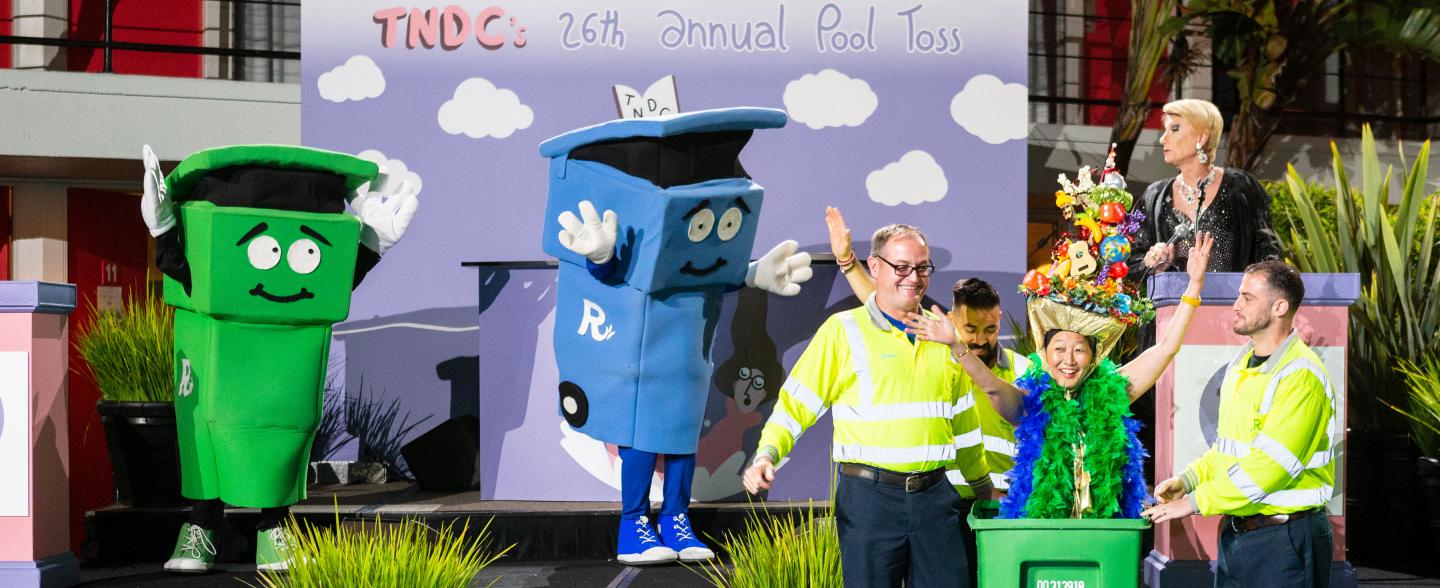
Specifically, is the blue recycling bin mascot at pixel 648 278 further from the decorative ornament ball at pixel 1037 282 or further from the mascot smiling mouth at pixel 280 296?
the decorative ornament ball at pixel 1037 282

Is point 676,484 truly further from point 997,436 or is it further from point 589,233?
point 997,436

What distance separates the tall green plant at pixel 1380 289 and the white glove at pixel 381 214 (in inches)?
141

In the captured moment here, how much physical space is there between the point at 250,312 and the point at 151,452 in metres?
1.06

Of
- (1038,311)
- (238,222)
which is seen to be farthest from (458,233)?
(1038,311)

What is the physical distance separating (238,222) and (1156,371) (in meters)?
3.29

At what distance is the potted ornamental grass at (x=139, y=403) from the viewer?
5660 millimetres

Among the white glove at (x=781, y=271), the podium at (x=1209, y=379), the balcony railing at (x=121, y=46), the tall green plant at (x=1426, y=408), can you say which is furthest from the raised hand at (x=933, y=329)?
the balcony railing at (x=121, y=46)

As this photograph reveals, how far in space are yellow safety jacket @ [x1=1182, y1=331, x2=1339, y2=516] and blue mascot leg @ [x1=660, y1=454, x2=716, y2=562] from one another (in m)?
2.26

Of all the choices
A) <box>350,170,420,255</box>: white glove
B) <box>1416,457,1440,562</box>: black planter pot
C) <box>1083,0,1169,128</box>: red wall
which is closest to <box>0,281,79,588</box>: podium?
<box>350,170,420,255</box>: white glove

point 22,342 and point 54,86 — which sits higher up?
point 54,86

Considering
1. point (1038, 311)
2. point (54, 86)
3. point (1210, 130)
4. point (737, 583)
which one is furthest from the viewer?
point (54, 86)

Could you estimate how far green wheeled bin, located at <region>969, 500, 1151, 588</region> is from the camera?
3062 mm

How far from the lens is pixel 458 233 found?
6730 millimetres

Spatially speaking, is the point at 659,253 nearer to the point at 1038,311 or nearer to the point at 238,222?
the point at 238,222
